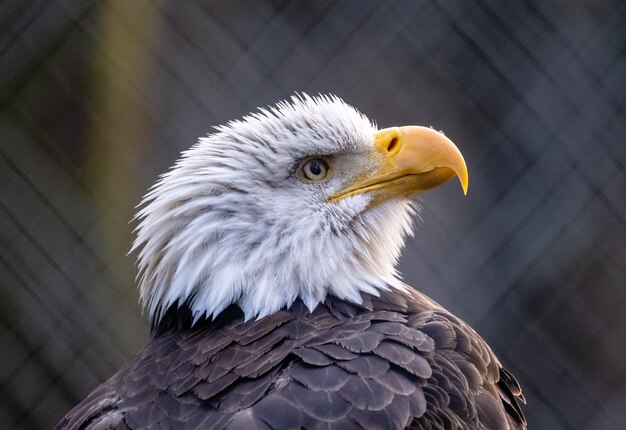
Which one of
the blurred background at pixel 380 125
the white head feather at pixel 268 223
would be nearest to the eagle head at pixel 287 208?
the white head feather at pixel 268 223

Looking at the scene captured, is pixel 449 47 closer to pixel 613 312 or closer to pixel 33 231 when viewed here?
pixel 613 312

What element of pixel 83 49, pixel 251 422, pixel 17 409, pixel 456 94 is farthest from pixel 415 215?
pixel 17 409

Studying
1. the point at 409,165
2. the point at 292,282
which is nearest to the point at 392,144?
the point at 409,165

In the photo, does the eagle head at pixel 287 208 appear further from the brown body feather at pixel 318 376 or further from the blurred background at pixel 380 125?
the blurred background at pixel 380 125

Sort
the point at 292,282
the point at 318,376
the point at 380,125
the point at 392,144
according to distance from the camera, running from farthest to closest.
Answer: the point at 380,125 < the point at 392,144 < the point at 292,282 < the point at 318,376

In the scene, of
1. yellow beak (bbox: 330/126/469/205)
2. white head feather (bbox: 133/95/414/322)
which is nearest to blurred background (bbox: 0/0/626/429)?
white head feather (bbox: 133/95/414/322)

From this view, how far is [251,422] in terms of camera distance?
5.28 feet

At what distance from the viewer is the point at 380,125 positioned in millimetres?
3424

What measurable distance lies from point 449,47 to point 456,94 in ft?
0.59

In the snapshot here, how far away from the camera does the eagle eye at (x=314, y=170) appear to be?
2.14m

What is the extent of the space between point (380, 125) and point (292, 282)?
1.48 meters

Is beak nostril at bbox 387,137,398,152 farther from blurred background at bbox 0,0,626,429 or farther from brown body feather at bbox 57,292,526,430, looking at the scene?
blurred background at bbox 0,0,626,429

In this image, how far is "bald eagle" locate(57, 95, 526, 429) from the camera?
1.76 m

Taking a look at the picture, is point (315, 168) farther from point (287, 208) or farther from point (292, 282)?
point (292, 282)
